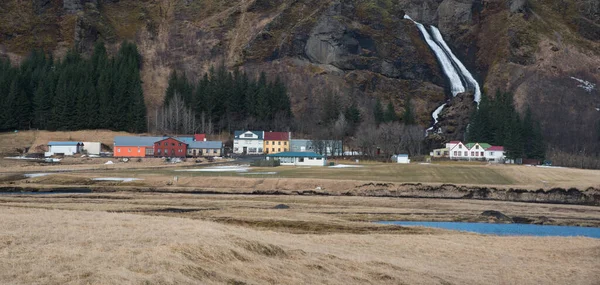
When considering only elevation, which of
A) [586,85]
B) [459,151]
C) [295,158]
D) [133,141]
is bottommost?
[295,158]

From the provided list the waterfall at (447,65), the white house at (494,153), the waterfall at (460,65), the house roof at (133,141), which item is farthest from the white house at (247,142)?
the waterfall at (447,65)

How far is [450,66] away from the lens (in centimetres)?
18125

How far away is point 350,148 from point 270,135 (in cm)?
1728

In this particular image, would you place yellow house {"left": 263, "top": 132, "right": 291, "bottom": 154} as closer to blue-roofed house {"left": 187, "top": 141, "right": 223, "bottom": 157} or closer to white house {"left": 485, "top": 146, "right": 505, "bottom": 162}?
blue-roofed house {"left": 187, "top": 141, "right": 223, "bottom": 157}

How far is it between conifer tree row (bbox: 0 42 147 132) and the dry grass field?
272ft

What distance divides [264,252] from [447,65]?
168 metres

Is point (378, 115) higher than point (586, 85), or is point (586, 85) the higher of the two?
point (586, 85)

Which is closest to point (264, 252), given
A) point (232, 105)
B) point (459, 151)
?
point (459, 151)

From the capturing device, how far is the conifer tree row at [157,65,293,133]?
13262 centimetres

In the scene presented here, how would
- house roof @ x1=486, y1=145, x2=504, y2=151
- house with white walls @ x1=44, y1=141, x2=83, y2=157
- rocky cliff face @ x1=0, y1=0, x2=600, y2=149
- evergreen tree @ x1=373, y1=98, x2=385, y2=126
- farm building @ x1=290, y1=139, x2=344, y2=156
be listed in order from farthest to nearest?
rocky cliff face @ x1=0, y1=0, x2=600, y2=149
evergreen tree @ x1=373, y1=98, x2=385, y2=126
farm building @ x1=290, y1=139, x2=344, y2=156
house roof @ x1=486, y1=145, x2=504, y2=151
house with white walls @ x1=44, y1=141, x2=83, y2=157

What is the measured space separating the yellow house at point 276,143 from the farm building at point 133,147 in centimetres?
2421

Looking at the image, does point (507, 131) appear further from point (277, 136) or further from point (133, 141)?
point (133, 141)

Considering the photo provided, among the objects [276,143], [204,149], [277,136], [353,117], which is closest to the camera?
[204,149]

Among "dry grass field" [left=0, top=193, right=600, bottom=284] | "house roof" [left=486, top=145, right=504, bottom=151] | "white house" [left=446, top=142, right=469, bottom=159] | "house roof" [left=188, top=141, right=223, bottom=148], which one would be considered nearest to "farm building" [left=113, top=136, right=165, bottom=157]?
"house roof" [left=188, top=141, right=223, bottom=148]
